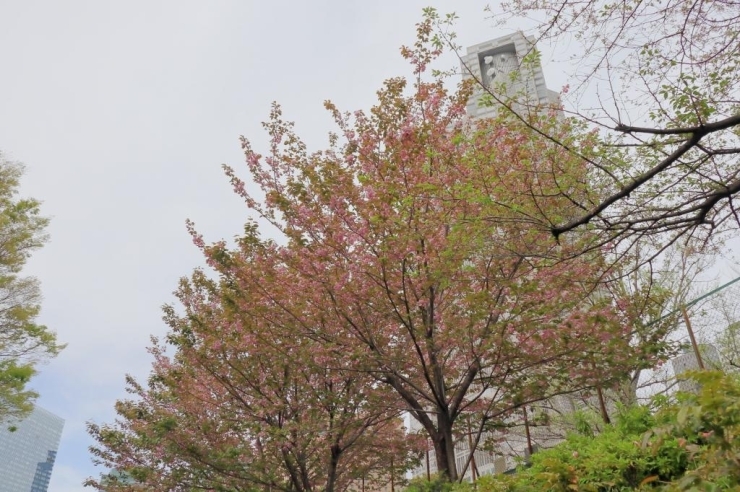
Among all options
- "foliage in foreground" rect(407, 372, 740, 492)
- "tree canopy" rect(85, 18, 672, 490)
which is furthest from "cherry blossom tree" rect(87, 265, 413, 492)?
"foliage in foreground" rect(407, 372, 740, 492)

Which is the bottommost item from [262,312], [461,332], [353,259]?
[461,332]

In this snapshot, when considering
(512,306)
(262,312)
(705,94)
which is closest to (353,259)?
(262,312)

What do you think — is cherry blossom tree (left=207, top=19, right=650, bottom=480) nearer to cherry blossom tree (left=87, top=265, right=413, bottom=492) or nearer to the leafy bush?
cherry blossom tree (left=87, top=265, right=413, bottom=492)

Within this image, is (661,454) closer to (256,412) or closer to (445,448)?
(445,448)

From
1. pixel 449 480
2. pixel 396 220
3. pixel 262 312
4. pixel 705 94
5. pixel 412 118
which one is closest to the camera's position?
pixel 705 94

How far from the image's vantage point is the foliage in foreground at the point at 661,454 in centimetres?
248

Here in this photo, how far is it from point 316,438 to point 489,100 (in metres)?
6.54

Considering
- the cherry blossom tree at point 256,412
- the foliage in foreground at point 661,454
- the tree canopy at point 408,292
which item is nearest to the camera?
the foliage in foreground at point 661,454

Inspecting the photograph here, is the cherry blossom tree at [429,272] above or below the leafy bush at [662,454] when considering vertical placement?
above

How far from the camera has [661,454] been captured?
3.74m

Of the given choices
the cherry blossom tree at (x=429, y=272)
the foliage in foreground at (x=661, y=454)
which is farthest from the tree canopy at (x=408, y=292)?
the foliage in foreground at (x=661, y=454)

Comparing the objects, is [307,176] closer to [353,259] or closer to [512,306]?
[353,259]

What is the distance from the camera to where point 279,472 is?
370 inches

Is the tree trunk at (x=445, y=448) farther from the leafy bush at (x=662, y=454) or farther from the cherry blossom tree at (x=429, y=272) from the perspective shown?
the leafy bush at (x=662, y=454)
